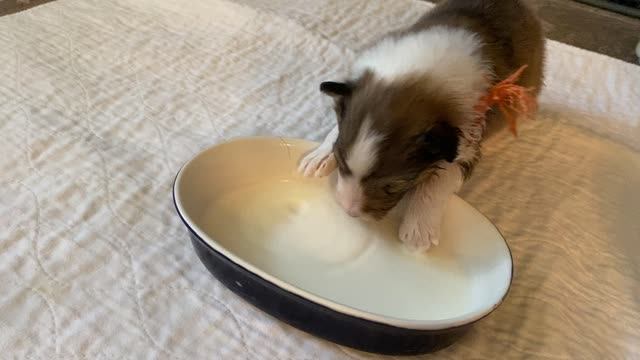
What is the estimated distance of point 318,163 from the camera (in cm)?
117

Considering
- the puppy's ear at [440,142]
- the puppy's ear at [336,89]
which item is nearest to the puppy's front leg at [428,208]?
the puppy's ear at [440,142]

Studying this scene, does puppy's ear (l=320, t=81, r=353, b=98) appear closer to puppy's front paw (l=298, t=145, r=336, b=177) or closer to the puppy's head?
the puppy's head

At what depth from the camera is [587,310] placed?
1.07 meters

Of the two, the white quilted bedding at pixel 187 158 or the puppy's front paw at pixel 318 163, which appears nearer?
the white quilted bedding at pixel 187 158

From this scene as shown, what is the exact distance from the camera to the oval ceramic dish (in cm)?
86

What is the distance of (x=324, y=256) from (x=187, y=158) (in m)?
0.41

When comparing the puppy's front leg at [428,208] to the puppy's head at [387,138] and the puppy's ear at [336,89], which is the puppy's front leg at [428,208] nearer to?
the puppy's head at [387,138]

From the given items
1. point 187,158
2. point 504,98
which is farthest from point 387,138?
point 187,158

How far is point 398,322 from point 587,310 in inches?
18.3

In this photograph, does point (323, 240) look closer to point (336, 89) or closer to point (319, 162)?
point (319, 162)

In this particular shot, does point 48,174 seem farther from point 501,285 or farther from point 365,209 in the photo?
point 501,285

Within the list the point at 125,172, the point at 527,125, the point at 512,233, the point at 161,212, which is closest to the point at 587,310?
the point at 512,233

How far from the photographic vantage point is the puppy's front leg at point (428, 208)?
1.09m

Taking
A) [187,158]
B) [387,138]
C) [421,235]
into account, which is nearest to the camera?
[387,138]
